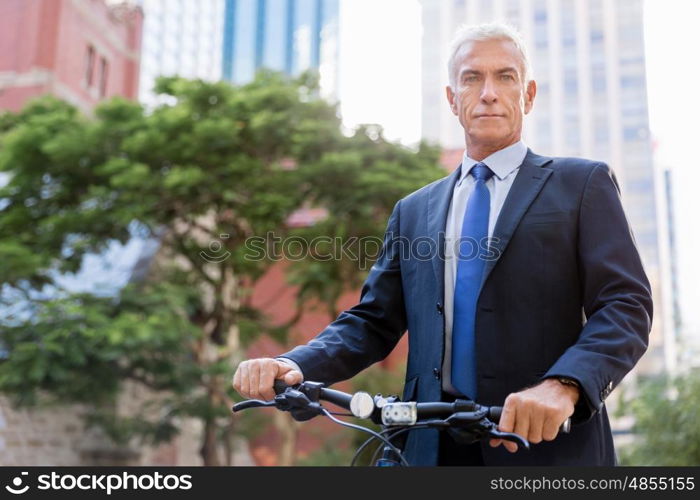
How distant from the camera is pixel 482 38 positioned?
6.53ft

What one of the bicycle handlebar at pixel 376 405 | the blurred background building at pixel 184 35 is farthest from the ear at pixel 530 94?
the blurred background building at pixel 184 35

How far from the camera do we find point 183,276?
1452 centimetres

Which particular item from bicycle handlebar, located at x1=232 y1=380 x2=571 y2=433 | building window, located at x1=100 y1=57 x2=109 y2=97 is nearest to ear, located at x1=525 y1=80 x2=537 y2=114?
bicycle handlebar, located at x1=232 y1=380 x2=571 y2=433

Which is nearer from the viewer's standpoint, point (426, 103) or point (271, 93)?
point (271, 93)

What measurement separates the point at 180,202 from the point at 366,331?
39.4ft

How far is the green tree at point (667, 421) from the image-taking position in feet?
36.3

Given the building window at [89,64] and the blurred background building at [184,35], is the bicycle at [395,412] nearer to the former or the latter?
the building window at [89,64]

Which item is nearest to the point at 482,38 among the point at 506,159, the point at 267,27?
the point at 506,159

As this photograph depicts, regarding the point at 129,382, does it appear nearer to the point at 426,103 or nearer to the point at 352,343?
the point at 352,343

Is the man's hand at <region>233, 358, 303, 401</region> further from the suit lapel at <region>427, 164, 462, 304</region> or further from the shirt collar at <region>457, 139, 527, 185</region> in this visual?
the shirt collar at <region>457, 139, 527, 185</region>

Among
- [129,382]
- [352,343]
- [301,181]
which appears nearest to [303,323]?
[129,382]

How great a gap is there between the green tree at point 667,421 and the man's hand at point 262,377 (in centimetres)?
1014

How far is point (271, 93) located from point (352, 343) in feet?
39.2

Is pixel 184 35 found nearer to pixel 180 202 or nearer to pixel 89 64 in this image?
pixel 89 64
